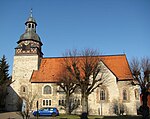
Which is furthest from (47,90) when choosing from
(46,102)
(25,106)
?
(25,106)

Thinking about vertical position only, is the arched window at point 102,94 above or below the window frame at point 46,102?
above

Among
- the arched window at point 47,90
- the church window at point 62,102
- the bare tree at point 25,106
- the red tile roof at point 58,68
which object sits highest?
the red tile roof at point 58,68

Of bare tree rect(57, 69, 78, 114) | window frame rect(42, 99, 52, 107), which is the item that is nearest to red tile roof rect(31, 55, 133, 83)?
bare tree rect(57, 69, 78, 114)

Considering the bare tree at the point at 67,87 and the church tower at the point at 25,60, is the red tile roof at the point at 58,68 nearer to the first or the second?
the church tower at the point at 25,60

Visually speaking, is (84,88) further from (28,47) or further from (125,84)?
(28,47)

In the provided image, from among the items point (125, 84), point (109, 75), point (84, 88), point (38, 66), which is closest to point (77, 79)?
point (84, 88)

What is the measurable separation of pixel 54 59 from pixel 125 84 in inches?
716

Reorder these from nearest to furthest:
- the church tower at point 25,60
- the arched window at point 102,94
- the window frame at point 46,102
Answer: the arched window at point 102,94
the window frame at point 46,102
the church tower at point 25,60

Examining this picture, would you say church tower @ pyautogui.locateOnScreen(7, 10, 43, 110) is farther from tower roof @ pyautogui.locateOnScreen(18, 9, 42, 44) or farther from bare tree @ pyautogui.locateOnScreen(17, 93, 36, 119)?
bare tree @ pyautogui.locateOnScreen(17, 93, 36, 119)

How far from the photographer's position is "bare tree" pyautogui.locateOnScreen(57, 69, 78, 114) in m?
38.4

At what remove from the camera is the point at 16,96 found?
143 ft

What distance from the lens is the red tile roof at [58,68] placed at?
42.7m

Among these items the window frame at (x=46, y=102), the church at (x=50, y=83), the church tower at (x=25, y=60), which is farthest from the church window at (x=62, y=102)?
the church tower at (x=25, y=60)

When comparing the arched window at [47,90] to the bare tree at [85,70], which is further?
the arched window at [47,90]
